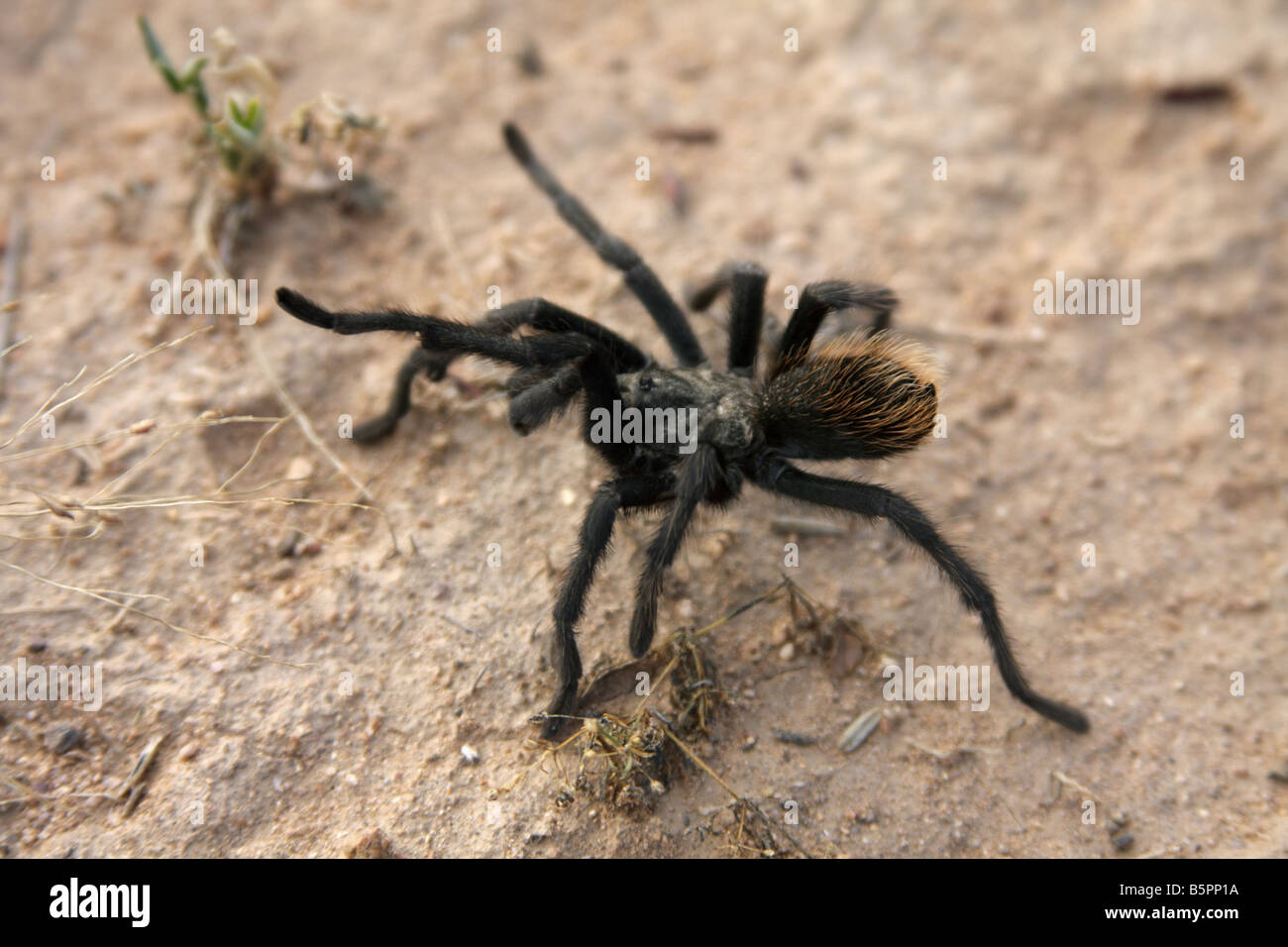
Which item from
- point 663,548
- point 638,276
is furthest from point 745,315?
point 663,548

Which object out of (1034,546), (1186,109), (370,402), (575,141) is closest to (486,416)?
(370,402)

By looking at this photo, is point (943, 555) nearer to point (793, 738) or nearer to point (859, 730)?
point (859, 730)

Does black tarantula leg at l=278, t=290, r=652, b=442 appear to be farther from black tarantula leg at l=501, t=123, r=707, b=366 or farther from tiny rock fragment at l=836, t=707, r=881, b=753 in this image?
tiny rock fragment at l=836, t=707, r=881, b=753

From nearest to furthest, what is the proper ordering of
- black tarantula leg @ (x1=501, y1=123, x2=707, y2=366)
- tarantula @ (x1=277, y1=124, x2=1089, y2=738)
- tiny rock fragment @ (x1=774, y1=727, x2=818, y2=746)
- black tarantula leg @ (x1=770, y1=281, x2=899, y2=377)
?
tarantula @ (x1=277, y1=124, x2=1089, y2=738), tiny rock fragment @ (x1=774, y1=727, x2=818, y2=746), black tarantula leg @ (x1=770, y1=281, x2=899, y2=377), black tarantula leg @ (x1=501, y1=123, x2=707, y2=366)

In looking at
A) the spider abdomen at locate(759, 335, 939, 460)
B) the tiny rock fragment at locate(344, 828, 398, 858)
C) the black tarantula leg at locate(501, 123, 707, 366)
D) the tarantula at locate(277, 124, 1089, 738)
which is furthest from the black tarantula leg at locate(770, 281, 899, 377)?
the tiny rock fragment at locate(344, 828, 398, 858)

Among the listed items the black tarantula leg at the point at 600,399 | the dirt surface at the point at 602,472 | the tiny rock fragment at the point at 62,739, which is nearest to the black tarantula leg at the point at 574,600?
the dirt surface at the point at 602,472

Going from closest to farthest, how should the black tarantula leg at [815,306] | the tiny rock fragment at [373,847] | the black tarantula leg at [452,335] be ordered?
the tiny rock fragment at [373,847] < the black tarantula leg at [452,335] < the black tarantula leg at [815,306]

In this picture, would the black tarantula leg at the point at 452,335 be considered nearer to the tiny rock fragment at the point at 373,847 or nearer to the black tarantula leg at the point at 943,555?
the black tarantula leg at the point at 943,555
